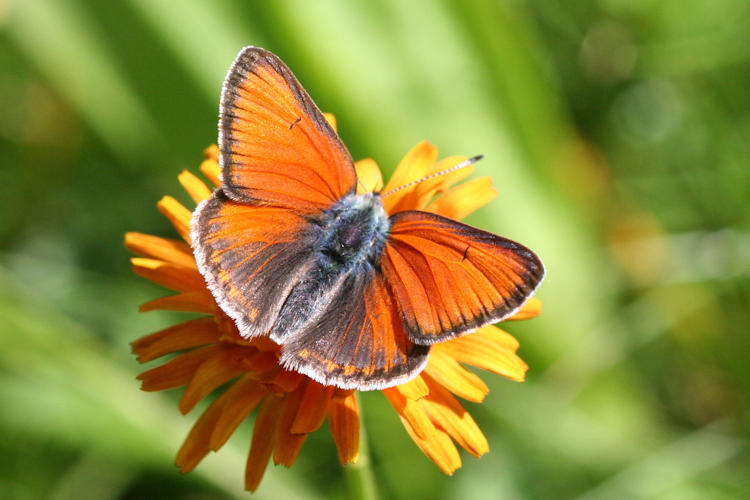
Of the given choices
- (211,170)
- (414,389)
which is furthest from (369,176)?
(414,389)

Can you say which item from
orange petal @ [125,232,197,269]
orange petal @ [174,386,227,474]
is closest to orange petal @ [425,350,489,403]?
orange petal @ [174,386,227,474]

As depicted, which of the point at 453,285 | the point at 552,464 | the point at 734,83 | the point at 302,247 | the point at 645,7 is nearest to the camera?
the point at 453,285

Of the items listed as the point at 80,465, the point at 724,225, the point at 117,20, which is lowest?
the point at 80,465

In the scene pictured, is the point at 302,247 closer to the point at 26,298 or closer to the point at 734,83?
the point at 26,298

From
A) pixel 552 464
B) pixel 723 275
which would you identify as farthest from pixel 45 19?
pixel 723 275

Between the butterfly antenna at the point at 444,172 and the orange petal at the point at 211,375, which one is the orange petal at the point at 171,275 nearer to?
the orange petal at the point at 211,375

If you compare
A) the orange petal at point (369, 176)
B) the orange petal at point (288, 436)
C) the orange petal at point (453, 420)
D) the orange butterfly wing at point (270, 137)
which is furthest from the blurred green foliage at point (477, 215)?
the orange butterfly wing at point (270, 137)

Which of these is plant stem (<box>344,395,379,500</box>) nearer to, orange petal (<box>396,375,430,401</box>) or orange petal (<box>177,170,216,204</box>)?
orange petal (<box>396,375,430,401</box>)

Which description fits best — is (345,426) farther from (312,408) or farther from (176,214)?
(176,214)
